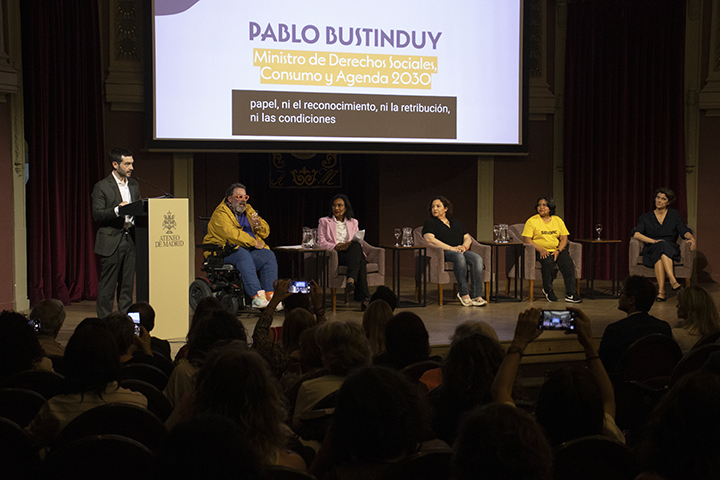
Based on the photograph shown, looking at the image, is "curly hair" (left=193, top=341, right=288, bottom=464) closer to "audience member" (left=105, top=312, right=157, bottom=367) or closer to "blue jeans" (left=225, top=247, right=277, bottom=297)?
"audience member" (left=105, top=312, right=157, bottom=367)

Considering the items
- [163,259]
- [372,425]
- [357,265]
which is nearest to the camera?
[372,425]

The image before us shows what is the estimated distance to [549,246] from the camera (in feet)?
21.2

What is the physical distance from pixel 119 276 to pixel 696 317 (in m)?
3.71

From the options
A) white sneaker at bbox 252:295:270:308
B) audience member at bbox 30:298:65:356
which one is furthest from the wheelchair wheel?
audience member at bbox 30:298:65:356

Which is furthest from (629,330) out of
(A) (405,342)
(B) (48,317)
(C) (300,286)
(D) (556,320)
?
(B) (48,317)

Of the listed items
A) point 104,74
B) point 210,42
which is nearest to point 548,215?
point 210,42

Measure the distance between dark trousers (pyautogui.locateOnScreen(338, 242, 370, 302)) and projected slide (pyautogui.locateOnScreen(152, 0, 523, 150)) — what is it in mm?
1380

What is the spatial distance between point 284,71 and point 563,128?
11.2 feet

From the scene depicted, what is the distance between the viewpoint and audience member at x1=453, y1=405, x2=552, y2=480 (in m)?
1.04

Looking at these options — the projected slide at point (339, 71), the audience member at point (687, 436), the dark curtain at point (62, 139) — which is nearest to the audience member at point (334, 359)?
the audience member at point (687, 436)

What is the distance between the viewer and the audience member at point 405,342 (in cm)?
229

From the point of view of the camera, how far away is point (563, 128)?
26.2 feet

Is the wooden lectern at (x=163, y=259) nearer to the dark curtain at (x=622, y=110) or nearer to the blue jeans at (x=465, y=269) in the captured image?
the blue jeans at (x=465, y=269)

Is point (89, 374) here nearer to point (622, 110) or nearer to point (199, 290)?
point (199, 290)
